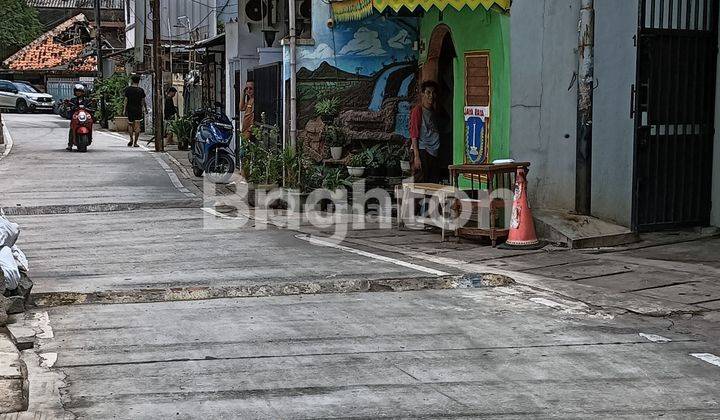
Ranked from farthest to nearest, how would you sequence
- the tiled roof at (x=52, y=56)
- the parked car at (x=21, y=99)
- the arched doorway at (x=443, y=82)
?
1. the tiled roof at (x=52, y=56)
2. the parked car at (x=21, y=99)
3. the arched doorway at (x=443, y=82)

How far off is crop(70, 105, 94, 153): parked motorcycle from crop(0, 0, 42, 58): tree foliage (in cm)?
2570

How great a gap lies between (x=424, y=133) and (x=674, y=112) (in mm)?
4363

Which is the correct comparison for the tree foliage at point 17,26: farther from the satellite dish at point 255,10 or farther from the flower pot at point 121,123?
the satellite dish at point 255,10

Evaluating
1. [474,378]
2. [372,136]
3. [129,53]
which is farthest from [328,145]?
[129,53]

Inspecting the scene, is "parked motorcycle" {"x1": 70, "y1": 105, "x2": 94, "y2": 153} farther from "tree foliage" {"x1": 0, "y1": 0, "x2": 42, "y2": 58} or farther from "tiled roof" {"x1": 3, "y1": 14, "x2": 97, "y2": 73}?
"tiled roof" {"x1": 3, "y1": 14, "x2": 97, "y2": 73}

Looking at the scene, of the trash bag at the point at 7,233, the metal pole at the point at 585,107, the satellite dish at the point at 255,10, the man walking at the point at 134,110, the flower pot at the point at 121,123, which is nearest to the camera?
the trash bag at the point at 7,233

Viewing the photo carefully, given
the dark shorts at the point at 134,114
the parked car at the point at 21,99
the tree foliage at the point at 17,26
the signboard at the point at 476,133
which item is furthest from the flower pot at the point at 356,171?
the tree foliage at the point at 17,26

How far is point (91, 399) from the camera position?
18.0 ft

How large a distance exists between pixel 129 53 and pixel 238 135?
21.0 m

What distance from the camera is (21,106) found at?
4769cm

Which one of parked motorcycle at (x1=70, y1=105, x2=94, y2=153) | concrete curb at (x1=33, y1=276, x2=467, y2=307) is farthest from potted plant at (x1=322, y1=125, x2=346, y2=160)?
parked motorcycle at (x1=70, y1=105, x2=94, y2=153)

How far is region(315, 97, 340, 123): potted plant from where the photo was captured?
1636cm

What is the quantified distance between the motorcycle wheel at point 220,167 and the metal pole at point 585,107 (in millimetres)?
8972

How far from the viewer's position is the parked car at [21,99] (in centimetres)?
4741
